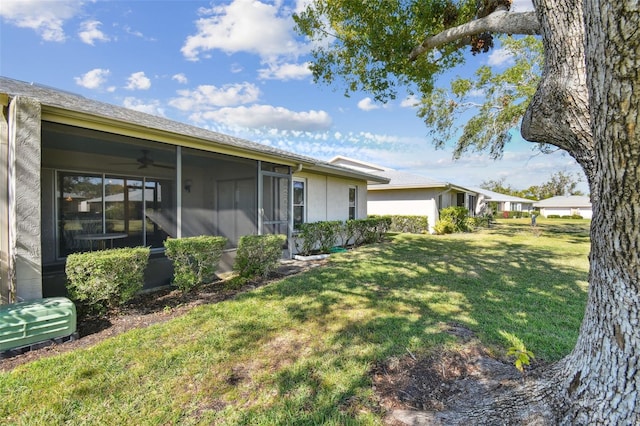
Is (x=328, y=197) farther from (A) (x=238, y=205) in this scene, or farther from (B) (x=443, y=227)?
(B) (x=443, y=227)

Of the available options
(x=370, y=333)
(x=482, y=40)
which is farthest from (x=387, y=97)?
(x=370, y=333)

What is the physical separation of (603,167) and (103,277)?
547cm

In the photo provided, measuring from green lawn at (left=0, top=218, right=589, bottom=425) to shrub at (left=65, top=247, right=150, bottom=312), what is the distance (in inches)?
35.8

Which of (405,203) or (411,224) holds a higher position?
(405,203)

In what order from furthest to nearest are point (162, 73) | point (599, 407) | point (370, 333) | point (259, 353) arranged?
1. point (162, 73)
2. point (370, 333)
3. point (259, 353)
4. point (599, 407)

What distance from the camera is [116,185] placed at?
8.86 metres

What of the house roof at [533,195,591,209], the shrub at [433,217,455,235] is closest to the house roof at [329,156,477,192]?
the shrub at [433,217,455,235]

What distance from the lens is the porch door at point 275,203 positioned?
28.2ft

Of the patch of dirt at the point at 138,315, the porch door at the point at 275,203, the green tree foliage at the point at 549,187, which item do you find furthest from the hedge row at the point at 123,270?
the green tree foliage at the point at 549,187

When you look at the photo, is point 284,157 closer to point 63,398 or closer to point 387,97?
point 387,97

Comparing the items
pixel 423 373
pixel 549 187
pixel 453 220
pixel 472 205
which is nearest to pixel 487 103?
pixel 453 220

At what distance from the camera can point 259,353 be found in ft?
11.6

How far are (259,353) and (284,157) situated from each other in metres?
5.78

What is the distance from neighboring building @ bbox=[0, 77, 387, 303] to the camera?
411 centimetres
